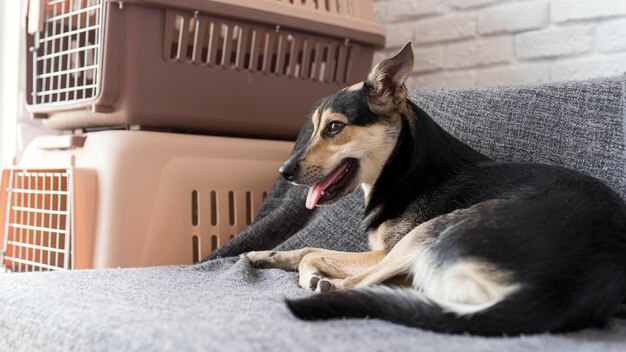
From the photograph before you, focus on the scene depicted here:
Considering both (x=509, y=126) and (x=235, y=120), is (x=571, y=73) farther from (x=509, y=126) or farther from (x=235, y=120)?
(x=235, y=120)

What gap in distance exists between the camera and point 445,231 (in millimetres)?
979

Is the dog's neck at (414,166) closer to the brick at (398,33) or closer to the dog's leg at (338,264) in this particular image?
the dog's leg at (338,264)

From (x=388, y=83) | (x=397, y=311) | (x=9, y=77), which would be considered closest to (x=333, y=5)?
(x=388, y=83)

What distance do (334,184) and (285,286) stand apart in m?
0.22

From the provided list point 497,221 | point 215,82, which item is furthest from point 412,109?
point 215,82

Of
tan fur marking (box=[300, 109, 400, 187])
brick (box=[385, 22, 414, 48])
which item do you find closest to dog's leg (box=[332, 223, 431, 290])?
tan fur marking (box=[300, 109, 400, 187])

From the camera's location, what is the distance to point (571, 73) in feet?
5.58

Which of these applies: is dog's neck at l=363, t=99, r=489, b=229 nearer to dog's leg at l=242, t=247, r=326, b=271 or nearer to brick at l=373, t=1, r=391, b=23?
dog's leg at l=242, t=247, r=326, b=271

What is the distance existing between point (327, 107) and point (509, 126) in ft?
1.16

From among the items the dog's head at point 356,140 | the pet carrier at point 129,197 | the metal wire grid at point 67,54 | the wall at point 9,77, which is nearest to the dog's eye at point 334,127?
the dog's head at point 356,140

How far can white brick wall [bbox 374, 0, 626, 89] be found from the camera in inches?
64.5

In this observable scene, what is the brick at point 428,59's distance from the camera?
1.99m

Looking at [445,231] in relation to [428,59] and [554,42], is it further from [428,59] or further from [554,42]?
[428,59]

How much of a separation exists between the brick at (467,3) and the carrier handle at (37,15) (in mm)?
1053
